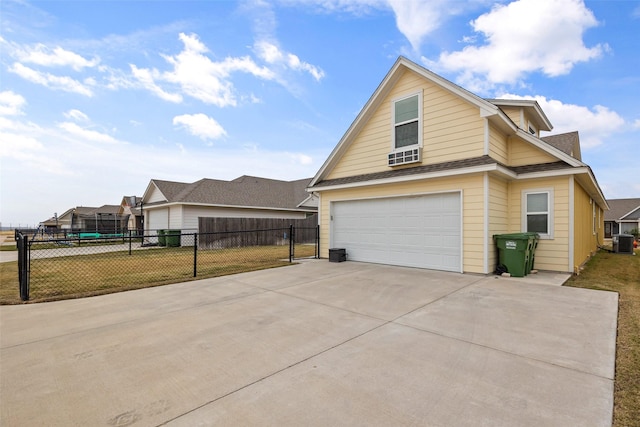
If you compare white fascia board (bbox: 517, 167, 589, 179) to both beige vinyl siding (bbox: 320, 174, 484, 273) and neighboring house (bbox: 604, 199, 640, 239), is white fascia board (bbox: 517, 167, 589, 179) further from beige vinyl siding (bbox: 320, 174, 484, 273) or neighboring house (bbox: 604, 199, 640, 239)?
neighboring house (bbox: 604, 199, 640, 239)

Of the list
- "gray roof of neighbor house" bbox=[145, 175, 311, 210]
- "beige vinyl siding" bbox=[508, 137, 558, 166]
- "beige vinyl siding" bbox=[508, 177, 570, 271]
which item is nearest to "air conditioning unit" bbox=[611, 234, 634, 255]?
"beige vinyl siding" bbox=[508, 177, 570, 271]

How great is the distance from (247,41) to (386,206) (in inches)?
322

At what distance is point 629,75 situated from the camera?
12.1 m

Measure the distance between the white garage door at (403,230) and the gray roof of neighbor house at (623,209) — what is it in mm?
39278

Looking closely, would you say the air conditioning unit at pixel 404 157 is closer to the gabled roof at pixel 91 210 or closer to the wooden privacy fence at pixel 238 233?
the wooden privacy fence at pixel 238 233

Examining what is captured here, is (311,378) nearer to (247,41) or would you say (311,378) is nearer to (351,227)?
(351,227)

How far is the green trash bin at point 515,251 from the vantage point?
24.4 ft

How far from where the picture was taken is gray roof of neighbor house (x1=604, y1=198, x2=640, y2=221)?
32.9 m

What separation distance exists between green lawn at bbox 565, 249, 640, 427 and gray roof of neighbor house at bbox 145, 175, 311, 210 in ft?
62.0

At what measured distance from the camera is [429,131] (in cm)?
912

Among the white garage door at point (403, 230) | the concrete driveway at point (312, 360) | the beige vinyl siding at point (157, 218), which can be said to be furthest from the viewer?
the beige vinyl siding at point (157, 218)

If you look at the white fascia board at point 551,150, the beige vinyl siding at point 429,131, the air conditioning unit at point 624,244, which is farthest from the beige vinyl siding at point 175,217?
the air conditioning unit at point 624,244

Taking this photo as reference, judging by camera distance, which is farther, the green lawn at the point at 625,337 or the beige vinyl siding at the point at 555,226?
the beige vinyl siding at the point at 555,226

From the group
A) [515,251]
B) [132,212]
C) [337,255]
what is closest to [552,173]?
[515,251]
